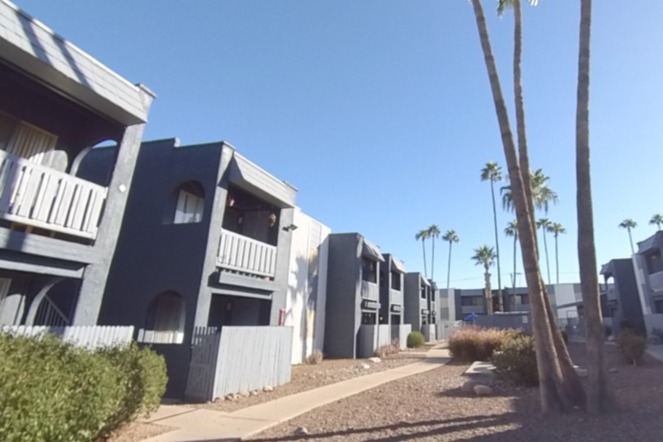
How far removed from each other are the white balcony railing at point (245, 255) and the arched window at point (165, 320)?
6.79 ft

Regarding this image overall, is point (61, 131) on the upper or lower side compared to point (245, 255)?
upper

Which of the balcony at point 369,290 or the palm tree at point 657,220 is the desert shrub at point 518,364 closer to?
the balcony at point 369,290

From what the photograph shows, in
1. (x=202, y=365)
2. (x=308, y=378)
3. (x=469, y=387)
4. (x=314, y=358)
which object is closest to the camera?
(x=202, y=365)

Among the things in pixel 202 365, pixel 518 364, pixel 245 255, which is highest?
pixel 245 255

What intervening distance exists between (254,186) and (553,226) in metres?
60.2

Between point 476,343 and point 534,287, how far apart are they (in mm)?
11719

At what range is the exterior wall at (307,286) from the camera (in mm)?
20531

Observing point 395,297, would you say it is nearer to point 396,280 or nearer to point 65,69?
point 396,280

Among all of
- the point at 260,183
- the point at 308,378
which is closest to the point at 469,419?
the point at 308,378

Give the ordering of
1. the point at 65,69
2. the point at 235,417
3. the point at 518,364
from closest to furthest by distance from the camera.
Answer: the point at 65,69, the point at 235,417, the point at 518,364

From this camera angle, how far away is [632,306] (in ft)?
117

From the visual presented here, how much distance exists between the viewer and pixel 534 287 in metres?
8.52

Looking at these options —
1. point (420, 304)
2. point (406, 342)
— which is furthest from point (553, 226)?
point (406, 342)

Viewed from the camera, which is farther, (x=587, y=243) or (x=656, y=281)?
(x=656, y=281)
